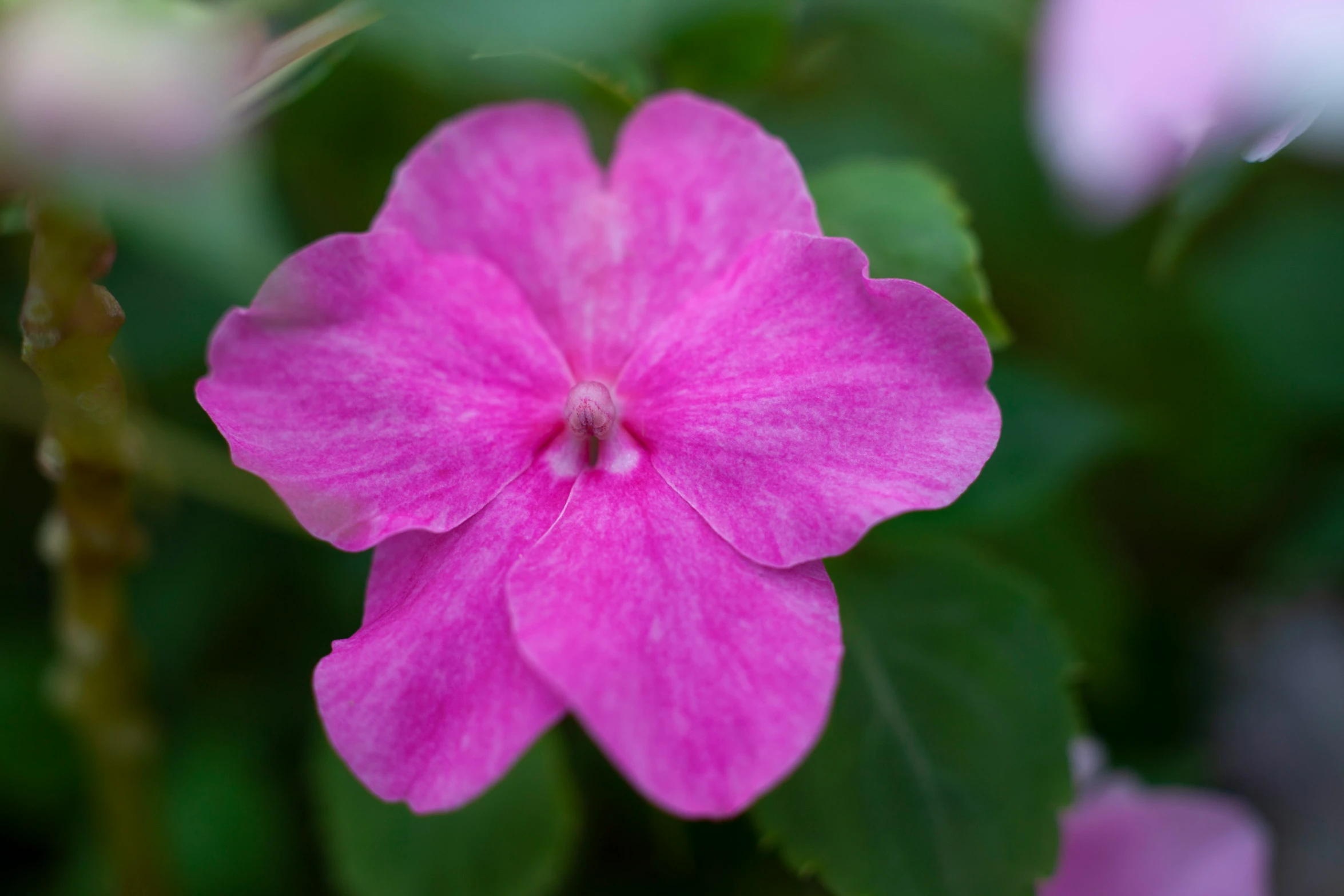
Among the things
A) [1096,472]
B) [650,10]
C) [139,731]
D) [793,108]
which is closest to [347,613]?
[139,731]

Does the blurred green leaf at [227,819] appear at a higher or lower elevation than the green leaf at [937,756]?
lower

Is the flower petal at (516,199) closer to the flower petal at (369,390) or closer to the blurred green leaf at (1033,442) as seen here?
the flower petal at (369,390)

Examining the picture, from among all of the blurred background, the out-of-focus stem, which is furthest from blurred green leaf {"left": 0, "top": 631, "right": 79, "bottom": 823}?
the out-of-focus stem

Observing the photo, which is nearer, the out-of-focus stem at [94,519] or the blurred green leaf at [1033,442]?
the out-of-focus stem at [94,519]

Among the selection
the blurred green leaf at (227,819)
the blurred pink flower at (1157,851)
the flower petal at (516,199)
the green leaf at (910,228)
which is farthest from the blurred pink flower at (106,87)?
the blurred green leaf at (227,819)

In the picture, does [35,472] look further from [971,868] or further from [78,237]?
[971,868]

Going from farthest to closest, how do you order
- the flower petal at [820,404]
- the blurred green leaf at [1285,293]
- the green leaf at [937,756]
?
the blurred green leaf at [1285,293], the green leaf at [937,756], the flower petal at [820,404]

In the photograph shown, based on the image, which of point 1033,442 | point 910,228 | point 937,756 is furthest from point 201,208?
point 1033,442
